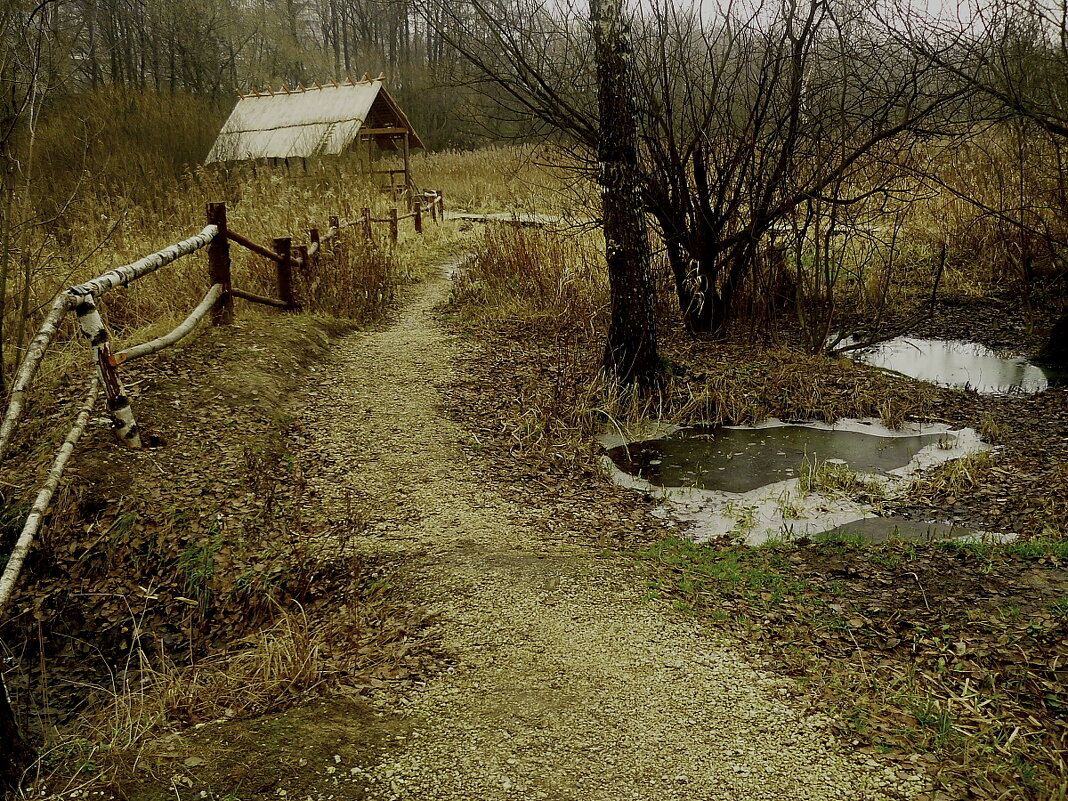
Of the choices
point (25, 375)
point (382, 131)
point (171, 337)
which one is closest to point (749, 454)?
point (171, 337)

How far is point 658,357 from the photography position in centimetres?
712

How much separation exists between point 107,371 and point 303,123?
577 inches

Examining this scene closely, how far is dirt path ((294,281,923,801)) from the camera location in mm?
2723

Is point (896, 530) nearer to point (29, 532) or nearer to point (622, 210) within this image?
point (622, 210)

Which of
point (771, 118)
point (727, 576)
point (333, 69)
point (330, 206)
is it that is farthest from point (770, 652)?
point (333, 69)

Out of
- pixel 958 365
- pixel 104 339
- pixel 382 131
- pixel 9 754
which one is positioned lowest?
pixel 9 754

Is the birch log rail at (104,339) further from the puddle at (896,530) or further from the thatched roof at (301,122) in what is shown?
the thatched roof at (301,122)

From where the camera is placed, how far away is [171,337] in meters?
6.13

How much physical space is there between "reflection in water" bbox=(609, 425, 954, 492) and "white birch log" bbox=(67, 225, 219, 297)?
3.71m

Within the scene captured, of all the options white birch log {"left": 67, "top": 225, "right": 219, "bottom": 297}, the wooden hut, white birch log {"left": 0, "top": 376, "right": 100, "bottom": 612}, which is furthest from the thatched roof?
white birch log {"left": 0, "top": 376, "right": 100, "bottom": 612}

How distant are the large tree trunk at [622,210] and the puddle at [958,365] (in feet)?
11.2

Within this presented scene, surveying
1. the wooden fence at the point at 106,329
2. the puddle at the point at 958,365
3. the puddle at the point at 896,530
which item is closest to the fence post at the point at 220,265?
the wooden fence at the point at 106,329

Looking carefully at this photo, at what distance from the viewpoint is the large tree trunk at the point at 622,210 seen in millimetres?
6102

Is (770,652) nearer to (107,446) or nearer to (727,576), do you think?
(727,576)
